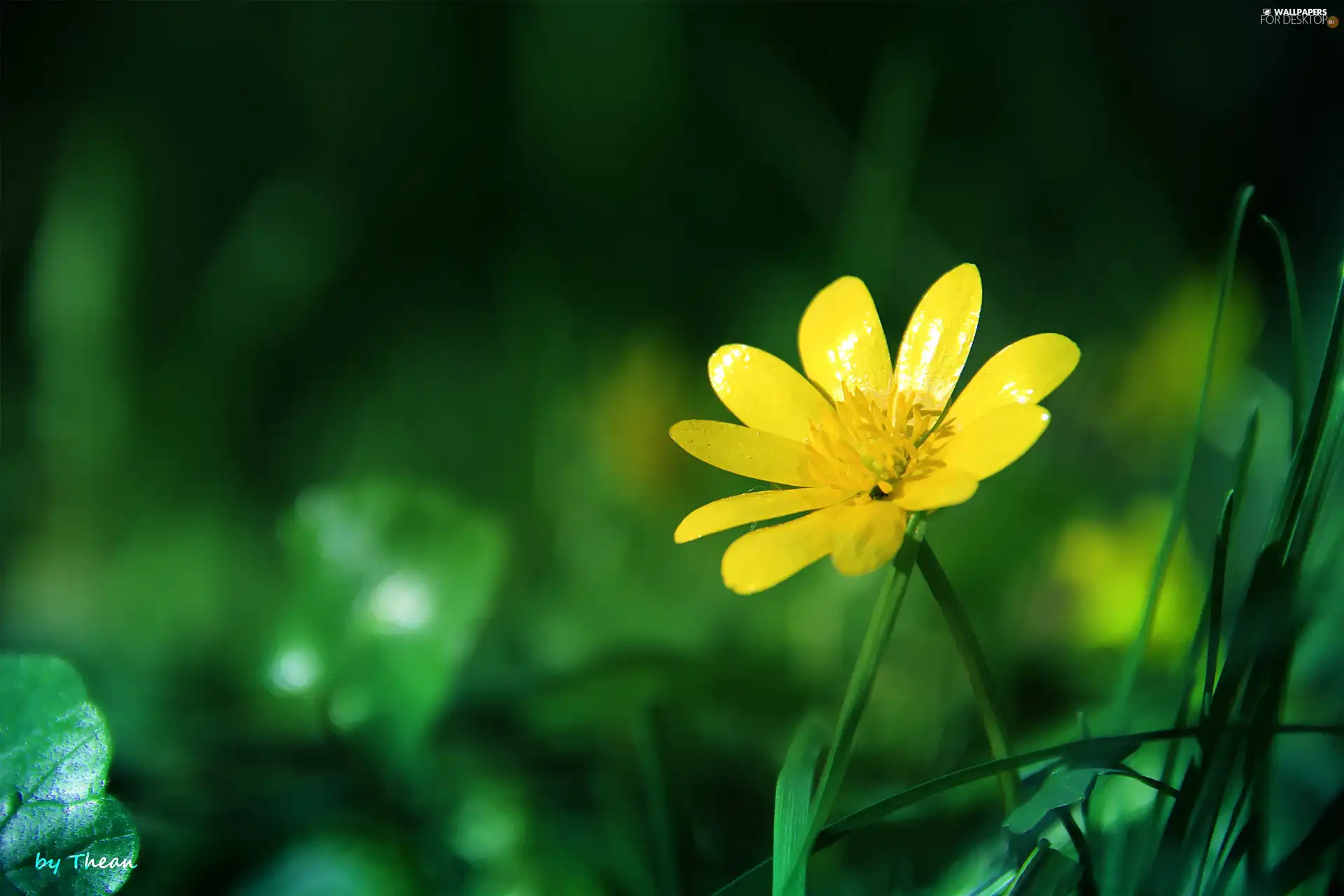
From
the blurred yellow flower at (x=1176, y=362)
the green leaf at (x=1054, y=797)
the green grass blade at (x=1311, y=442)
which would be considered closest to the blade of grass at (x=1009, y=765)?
the green leaf at (x=1054, y=797)

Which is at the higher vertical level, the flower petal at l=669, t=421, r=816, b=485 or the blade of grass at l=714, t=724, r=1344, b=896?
the flower petal at l=669, t=421, r=816, b=485

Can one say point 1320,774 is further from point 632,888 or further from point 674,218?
point 674,218

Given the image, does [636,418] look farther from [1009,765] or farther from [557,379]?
[1009,765]

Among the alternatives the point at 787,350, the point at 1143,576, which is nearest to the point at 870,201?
the point at 787,350

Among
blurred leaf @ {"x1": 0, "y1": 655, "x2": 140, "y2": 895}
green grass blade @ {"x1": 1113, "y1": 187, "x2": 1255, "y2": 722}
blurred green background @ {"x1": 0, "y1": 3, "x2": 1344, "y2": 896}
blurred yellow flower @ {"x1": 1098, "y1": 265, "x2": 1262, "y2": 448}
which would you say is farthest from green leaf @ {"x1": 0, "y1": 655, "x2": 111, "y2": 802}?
blurred yellow flower @ {"x1": 1098, "y1": 265, "x2": 1262, "y2": 448}

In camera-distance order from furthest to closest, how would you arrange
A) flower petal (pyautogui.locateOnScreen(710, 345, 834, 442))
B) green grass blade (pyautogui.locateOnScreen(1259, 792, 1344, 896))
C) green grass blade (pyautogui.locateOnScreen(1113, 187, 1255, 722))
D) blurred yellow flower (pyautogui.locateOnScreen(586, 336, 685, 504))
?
blurred yellow flower (pyautogui.locateOnScreen(586, 336, 685, 504)), flower petal (pyautogui.locateOnScreen(710, 345, 834, 442)), green grass blade (pyautogui.locateOnScreen(1113, 187, 1255, 722)), green grass blade (pyautogui.locateOnScreen(1259, 792, 1344, 896))

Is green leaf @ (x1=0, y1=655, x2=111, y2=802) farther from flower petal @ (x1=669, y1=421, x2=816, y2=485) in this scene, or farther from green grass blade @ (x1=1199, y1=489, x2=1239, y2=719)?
green grass blade @ (x1=1199, y1=489, x2=1239, y2=719)

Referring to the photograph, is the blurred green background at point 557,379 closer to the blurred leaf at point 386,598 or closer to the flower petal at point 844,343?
the blurred leaf at point 386,598
